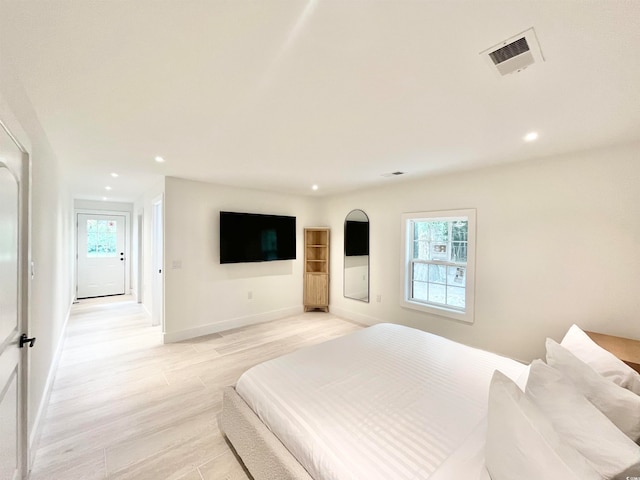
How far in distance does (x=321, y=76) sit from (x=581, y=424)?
1956mm

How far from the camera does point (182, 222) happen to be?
3936 millimetres

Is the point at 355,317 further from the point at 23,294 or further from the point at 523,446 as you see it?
the point at 23,294

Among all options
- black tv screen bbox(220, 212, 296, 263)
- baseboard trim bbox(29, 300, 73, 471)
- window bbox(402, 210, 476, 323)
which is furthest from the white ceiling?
baseboard trim bbox(29, 300, 73, 471)

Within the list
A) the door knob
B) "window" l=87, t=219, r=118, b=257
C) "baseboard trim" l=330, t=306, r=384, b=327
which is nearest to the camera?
the door knob

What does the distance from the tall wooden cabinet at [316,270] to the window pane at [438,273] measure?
6.79 ft

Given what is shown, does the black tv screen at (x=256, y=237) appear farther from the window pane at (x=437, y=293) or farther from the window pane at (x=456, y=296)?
the window pane at (x=456, y=296)

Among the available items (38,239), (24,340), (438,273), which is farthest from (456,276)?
(38,239)

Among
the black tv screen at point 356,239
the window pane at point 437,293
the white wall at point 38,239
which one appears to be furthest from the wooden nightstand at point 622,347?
the white wall at point 38,239

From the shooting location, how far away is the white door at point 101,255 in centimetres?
628

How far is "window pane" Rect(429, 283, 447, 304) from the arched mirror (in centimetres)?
112

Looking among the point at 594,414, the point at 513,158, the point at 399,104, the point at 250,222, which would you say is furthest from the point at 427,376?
the point at 250,222

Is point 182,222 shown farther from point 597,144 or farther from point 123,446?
point 597,144

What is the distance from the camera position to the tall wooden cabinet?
5.34 metres

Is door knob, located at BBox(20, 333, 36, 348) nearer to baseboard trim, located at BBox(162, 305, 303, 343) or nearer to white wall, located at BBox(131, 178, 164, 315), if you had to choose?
baseboard trim, located at BBox(162, 305, 303, 343)
